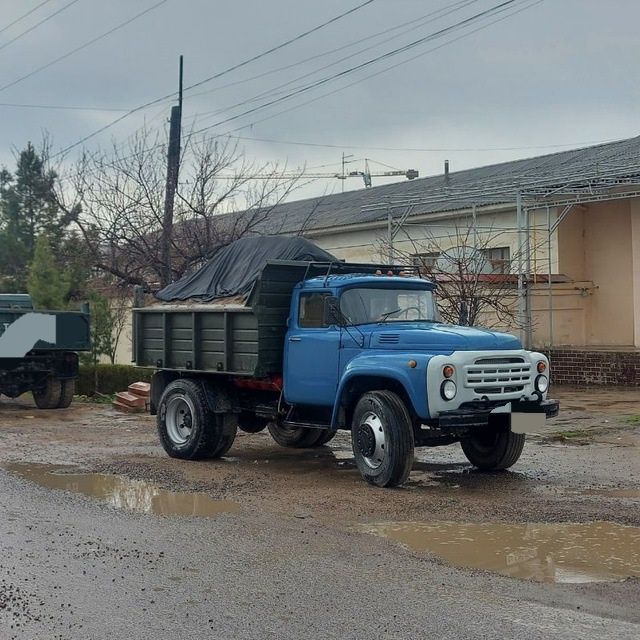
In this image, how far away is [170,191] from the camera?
20.3m

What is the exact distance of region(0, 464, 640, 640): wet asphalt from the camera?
17.3 feet

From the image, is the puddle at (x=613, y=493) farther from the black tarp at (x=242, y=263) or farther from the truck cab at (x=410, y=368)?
the black tarp at (x=242, y=263)

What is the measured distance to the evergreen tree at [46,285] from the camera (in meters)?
22.6

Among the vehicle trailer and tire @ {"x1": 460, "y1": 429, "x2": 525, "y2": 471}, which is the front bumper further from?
tire @ {"x1": 460, "y1": 429, "x2": 525, "y2": 471}

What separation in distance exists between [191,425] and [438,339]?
12.2ft

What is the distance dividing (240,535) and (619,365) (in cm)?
1404

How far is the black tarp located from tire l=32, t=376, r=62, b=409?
7098 millimetres

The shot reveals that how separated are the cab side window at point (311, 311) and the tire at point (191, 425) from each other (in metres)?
1.78

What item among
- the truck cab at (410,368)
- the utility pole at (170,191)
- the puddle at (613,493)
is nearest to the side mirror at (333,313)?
the truck cab at (410,368)

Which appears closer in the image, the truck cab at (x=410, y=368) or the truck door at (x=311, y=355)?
the truck cab at (x=410, y=368)

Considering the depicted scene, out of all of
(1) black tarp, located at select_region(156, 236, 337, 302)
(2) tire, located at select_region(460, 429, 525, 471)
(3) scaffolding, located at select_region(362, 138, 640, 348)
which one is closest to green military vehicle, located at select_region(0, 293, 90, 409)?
(1) black tarp, located at select_region(156, 236, 337, 302)

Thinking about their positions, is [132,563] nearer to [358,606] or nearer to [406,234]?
[358,606]

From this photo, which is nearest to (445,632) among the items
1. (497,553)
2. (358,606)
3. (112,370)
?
(358,606)

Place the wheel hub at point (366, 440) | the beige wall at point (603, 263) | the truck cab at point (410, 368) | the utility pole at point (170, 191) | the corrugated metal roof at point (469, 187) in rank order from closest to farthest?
the truck cab at point (410, 368)
the wheel hub at point (366, 440)
the utility pole at point (170, 191)
the corrugated metal roof at point (469, 187)
the beige wall at point (603, 263)
